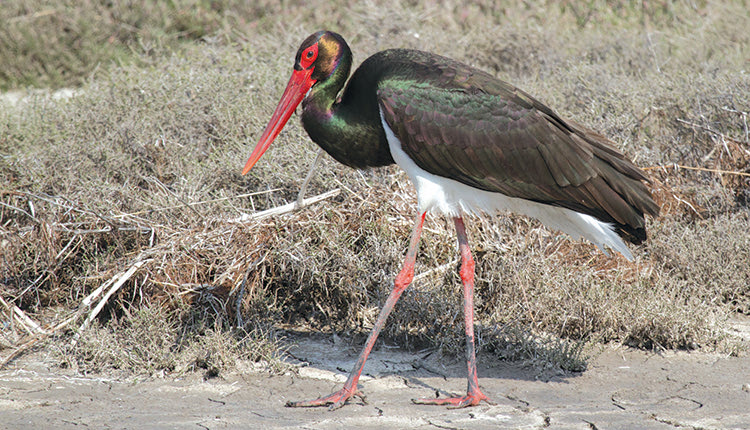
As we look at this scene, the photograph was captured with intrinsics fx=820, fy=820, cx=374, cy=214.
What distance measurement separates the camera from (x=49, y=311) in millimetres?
4660

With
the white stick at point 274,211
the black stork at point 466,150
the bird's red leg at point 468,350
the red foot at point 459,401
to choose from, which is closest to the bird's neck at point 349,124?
the black stork at point 466,150

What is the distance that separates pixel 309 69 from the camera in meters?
4.08

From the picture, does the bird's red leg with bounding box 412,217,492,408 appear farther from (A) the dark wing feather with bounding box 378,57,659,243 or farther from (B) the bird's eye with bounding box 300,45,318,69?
(B) the bird's eye with bounding box 300,45,318,69

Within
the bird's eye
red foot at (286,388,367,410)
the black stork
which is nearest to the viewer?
red foot at (286,388,367,410)

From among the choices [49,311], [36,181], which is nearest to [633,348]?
[49,311]

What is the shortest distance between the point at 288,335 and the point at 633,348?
1.86 meters

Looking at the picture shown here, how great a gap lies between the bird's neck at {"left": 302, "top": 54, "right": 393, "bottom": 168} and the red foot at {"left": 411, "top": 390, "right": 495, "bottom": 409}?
3.78ft

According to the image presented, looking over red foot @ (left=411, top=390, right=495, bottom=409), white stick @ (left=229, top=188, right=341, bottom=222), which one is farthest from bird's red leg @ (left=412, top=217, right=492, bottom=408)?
white stick @ (left=229, top=188, right=341, bottom=222)

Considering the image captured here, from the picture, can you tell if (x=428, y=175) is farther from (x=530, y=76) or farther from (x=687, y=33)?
(x=687, y=33)

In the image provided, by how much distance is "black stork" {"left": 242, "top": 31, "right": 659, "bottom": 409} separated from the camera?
379 cm

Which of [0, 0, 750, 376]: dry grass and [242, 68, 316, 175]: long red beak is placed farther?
[0, 0, 750, 376]: dry grass

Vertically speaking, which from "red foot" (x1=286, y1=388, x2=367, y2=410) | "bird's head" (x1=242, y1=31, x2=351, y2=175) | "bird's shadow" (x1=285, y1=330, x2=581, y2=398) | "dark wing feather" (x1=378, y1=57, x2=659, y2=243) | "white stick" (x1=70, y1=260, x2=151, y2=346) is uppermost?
"bird's head" (x1=242, y1=31, x2=351, y2=175)

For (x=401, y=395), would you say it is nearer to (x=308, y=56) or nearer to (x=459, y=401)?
(x=459, y=401)

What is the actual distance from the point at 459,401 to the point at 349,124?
138 cm
